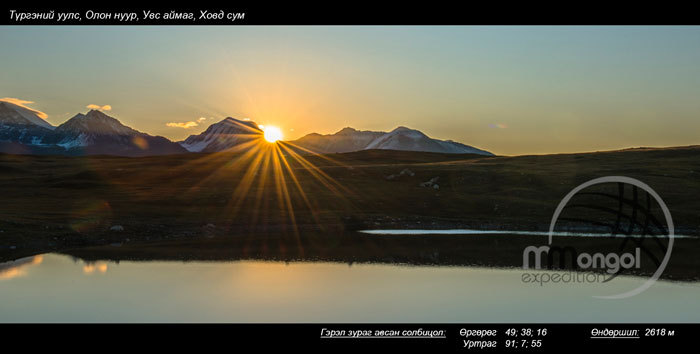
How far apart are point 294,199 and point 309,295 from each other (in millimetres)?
64320

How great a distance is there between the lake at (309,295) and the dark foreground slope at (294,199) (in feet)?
59.5

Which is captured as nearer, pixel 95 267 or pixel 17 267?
pixel 17 267

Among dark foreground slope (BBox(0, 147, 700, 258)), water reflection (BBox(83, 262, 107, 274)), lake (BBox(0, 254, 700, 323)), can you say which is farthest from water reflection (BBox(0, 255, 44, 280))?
water reflection (BBox(83, 262, 107, 274))

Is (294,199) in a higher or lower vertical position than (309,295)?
higher

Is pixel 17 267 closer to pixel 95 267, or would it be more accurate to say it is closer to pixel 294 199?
pixel 95 267

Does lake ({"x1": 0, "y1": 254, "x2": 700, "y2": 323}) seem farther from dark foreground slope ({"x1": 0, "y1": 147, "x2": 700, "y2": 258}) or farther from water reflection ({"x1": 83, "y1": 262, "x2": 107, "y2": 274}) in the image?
dark foreground slope ({"x1": 0, "y1": 147, "x2": 700, "y2": 258})

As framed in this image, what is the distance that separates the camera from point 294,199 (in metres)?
102

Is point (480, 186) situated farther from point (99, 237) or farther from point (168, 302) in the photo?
point (168, 302)

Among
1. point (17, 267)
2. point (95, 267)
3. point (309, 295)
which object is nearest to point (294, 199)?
point (95, 267)

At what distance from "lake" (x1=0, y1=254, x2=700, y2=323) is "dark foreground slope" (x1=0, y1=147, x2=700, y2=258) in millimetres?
18151

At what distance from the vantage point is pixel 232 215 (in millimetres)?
83625

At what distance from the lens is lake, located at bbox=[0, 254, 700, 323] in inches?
1287
